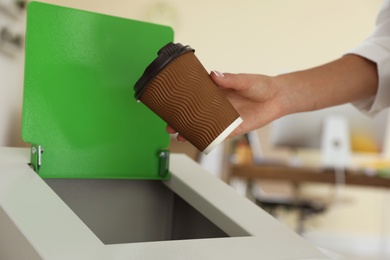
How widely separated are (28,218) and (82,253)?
3.2 inches

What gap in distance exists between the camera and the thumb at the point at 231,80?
82 cm

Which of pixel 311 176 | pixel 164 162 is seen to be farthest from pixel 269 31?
pixel 164 162

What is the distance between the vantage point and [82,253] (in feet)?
1.91

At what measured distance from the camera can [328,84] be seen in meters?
1.11

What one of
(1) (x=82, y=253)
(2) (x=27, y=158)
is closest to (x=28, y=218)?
(1) (x=82, y=253)

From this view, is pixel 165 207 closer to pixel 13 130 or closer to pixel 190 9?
pixel 13 130

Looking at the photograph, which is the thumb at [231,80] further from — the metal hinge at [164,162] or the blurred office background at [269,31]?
the blurred office background at [269,31]

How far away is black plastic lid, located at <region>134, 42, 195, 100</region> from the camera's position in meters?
0.73

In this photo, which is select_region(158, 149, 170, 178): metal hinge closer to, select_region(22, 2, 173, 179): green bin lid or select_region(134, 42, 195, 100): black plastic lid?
select_region(22, 2, 173, 179): green bin lid

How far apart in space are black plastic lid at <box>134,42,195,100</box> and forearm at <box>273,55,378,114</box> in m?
0.32

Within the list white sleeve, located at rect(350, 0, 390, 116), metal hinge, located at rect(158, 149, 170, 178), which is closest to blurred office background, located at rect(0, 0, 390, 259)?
white sleeve, located at rect(350, 0, 390, 116)

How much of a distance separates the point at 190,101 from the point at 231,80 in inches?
4.7

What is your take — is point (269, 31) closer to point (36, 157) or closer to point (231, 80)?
point (231, 80)

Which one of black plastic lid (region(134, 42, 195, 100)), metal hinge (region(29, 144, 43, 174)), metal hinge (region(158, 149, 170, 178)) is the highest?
black plastic lid (region(134, 42, 195, 100))
